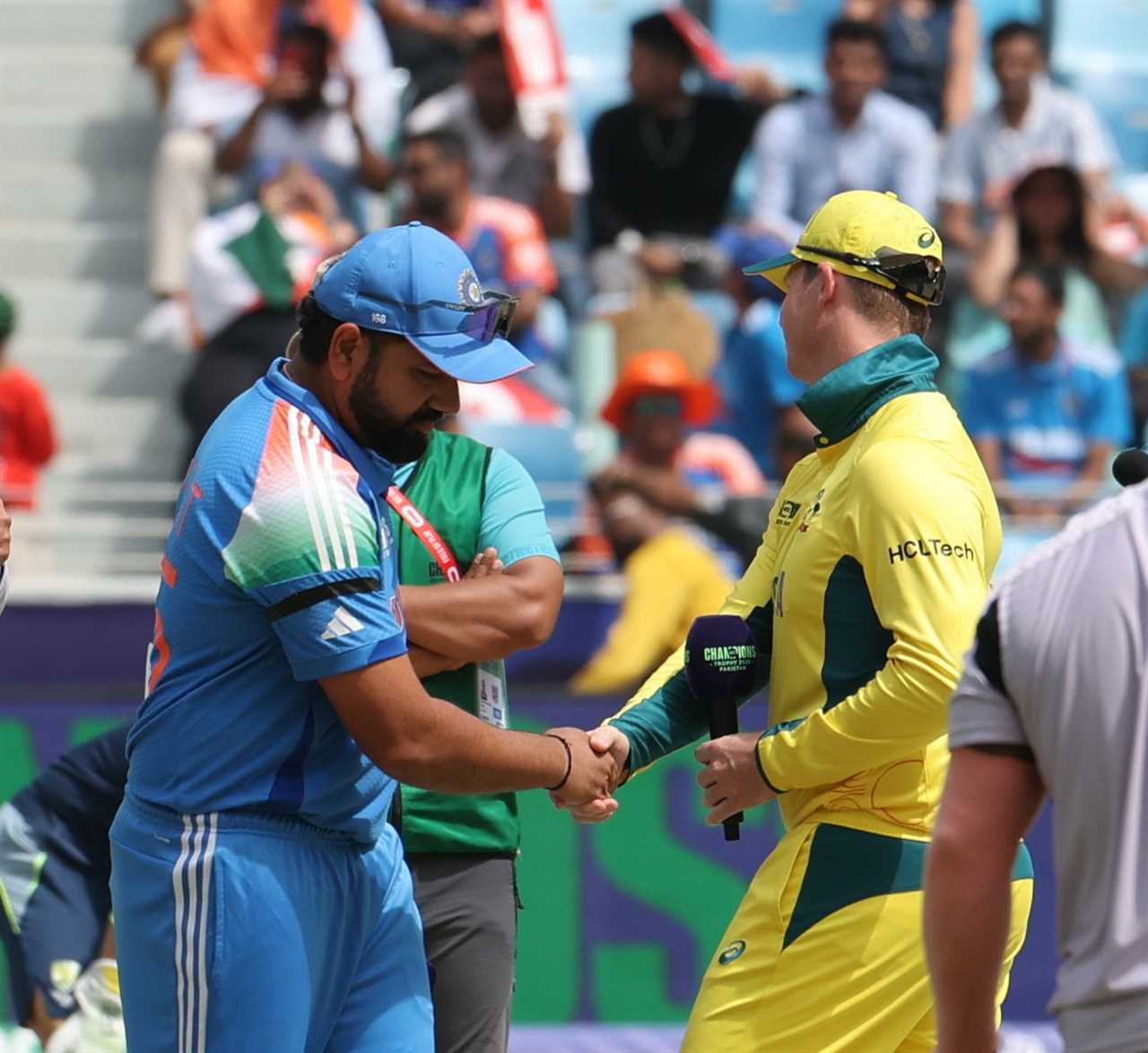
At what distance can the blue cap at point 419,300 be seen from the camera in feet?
11.5

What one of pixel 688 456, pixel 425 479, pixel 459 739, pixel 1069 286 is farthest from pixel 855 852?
pixel 1069 286

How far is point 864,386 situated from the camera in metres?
3.86

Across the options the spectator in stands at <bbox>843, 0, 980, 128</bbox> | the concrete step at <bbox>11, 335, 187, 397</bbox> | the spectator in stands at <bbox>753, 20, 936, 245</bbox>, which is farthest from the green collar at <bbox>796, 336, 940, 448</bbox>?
the spectator in stands at <bbox>843, 0, 980, 128</bbox>

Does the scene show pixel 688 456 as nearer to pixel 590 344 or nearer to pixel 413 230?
pixel 590 344

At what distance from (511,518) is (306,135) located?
6168mm

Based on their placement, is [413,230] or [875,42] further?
[875,42]

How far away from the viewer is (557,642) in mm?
7719

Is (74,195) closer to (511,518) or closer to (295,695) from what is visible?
(511,518)

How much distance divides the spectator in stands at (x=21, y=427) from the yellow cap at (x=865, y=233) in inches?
209

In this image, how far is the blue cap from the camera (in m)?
3.51

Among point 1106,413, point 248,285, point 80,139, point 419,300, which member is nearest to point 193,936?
point 419,300

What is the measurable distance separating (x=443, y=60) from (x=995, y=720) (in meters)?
8.48

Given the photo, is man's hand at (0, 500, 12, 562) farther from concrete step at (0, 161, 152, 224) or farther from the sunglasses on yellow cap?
concrete step at (0, 161, 152, 224)

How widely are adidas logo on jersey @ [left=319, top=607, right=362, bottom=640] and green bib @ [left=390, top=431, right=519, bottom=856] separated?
2.84 ft
